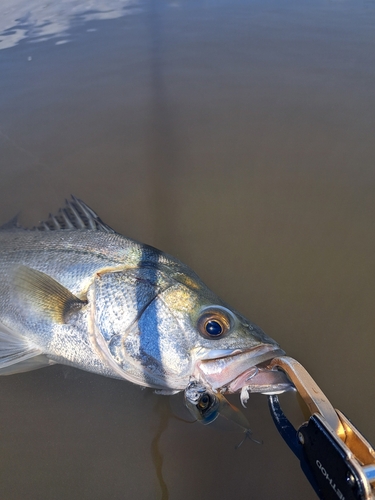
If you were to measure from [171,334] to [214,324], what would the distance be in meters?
0.22

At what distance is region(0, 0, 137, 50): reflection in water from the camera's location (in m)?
6.09

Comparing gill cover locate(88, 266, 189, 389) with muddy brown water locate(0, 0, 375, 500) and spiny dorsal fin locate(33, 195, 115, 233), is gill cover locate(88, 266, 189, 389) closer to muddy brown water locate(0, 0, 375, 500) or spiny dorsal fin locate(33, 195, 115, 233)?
muddy brown water locate(0, 0, 375, 500)

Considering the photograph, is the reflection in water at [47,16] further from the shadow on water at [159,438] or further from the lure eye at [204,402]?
the lure eye at [204,402]

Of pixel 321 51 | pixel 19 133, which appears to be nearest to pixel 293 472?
A: pixel 19 133

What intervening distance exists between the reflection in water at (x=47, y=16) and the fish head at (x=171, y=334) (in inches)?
210

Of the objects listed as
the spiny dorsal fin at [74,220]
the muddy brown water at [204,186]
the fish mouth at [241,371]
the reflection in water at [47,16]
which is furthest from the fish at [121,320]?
the reflection in water at [47,16]

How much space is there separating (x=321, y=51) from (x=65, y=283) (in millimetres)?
4958

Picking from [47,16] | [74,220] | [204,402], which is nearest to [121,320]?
[204,402]

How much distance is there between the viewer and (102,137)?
4238 millimetres

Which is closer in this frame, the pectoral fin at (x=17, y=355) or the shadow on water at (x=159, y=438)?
the shadow on water at (x=159, y=438)

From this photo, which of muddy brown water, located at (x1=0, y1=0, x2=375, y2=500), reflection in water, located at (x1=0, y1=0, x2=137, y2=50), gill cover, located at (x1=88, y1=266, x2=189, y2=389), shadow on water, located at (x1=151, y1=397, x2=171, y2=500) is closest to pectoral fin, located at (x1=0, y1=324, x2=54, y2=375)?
muddy brown water, located at (x1=0, y1=0, x2=375, y2=500)

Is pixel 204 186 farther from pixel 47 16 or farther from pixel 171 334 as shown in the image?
pixel 47 16

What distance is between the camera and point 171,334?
195 cm

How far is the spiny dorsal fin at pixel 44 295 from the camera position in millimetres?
2158
